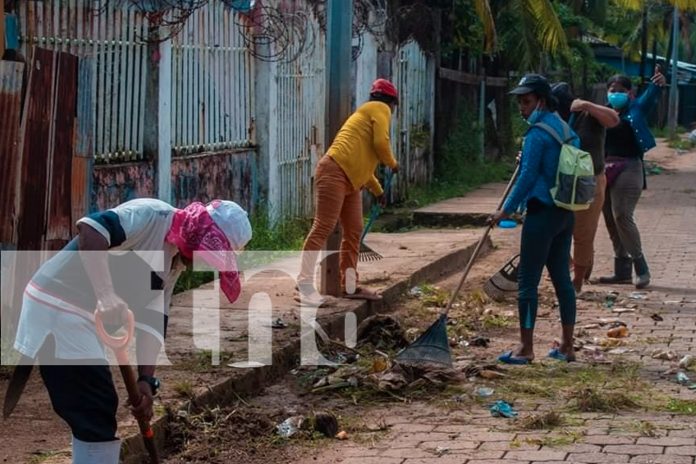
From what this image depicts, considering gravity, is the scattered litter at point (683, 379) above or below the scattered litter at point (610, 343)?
above

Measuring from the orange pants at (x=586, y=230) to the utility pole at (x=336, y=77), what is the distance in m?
2.17

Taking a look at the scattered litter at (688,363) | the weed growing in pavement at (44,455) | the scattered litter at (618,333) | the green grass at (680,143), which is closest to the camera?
the weed growing in pavement at (44,455)

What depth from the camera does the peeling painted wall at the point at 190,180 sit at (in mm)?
9527

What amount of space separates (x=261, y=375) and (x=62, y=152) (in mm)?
1905

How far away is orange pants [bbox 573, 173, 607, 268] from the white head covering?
243 inches

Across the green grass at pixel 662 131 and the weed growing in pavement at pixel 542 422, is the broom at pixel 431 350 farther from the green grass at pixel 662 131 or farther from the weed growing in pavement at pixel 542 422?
the green grass at pixel 662 131

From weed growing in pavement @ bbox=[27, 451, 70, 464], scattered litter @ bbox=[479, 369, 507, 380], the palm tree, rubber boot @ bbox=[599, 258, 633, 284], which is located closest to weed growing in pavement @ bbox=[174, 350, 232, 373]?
scattered litter @ bbox=[479, 369, 507, 380]

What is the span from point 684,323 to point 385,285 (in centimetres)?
245

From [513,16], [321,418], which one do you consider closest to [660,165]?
[513,16]

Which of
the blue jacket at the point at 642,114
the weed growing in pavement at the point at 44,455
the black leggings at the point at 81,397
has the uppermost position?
the blue jacket at the point at 642,114

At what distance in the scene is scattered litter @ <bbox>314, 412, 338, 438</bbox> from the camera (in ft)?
21.5

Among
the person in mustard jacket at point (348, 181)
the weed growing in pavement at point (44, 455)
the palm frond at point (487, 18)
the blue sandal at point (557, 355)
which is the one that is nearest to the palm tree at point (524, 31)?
the palm frond at point (487, 18)

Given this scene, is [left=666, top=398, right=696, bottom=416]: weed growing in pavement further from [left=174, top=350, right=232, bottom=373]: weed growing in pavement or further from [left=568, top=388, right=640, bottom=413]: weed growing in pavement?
[left=174, top=350, right=232, bottom=373]: weed growing in pavement

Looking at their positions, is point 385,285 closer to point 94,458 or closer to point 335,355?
point 335,355
